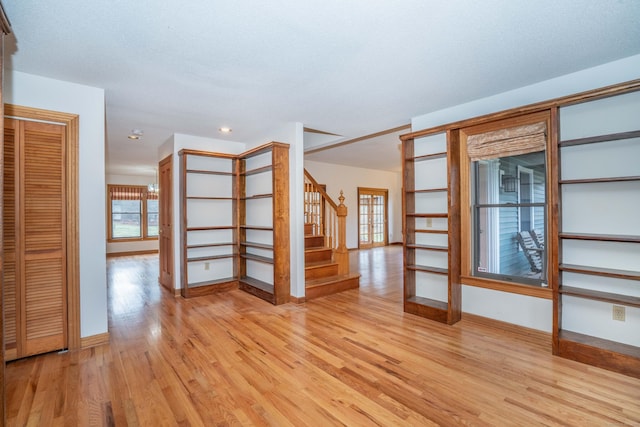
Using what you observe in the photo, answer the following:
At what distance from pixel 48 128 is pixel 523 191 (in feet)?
15.5

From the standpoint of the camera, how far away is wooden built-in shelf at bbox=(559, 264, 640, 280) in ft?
7.67

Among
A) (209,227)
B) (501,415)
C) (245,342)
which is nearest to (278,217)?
(209,227)

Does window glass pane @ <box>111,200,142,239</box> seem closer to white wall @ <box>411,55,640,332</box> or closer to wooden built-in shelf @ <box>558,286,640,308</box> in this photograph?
white wall @ <box>411,55,640,332</box>

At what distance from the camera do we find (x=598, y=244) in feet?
8.77

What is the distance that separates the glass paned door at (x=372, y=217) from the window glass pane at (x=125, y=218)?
284 inches

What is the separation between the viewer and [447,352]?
274 cm

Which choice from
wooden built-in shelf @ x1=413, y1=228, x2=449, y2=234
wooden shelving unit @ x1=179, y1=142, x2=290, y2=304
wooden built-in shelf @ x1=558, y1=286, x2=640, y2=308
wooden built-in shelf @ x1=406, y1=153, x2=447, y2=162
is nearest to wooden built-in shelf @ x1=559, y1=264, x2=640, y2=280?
wooden built-in shelf @ x1=558, y1=286, x2=640, y2=308

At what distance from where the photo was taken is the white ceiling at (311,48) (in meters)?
1.89

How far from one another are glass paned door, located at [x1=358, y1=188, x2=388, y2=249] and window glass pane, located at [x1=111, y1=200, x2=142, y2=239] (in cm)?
720

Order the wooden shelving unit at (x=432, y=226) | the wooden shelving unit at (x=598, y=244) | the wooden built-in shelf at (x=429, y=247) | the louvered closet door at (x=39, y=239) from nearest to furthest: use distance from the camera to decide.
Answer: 1. the wooden shelving unit at (x=598, y=244)
2. the louvered closet door at (x=39, y=239)
3. the wooden shelving unit at (x=432, y=226)
4. the wooden built-in shelf at (x=429, y=247)

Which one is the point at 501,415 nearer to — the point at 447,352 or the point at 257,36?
the point at 447,352

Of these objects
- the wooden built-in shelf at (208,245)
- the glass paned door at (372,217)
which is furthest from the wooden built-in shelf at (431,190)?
the glass paned door at (372,217)

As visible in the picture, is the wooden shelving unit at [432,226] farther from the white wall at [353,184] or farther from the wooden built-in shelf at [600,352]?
the white wall at [353,184]

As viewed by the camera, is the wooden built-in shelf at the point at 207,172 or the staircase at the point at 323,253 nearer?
the staircase at the point at 323,253
